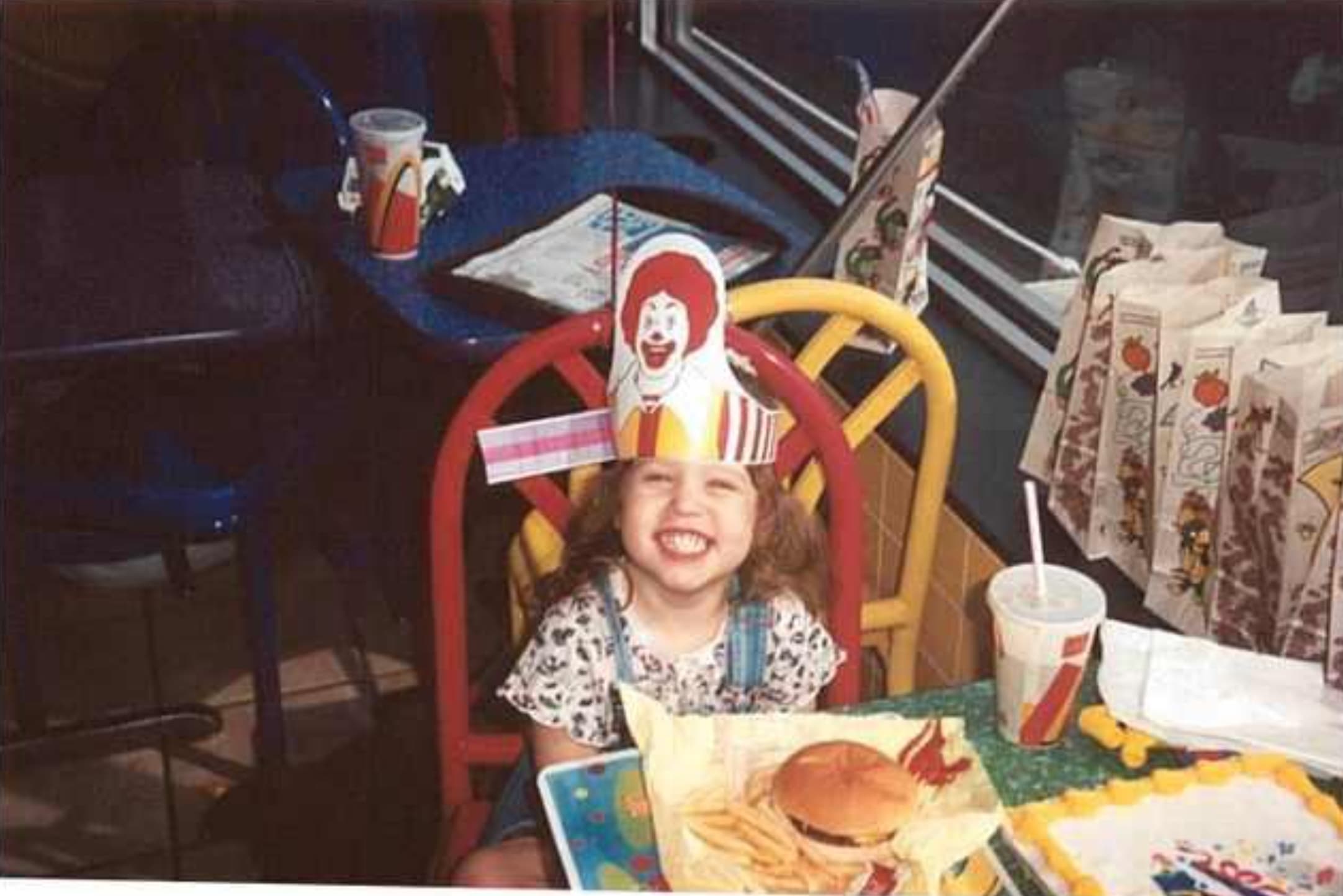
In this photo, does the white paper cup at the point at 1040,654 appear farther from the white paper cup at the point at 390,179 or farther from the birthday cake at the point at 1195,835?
the white paper cup at the point at 390,179

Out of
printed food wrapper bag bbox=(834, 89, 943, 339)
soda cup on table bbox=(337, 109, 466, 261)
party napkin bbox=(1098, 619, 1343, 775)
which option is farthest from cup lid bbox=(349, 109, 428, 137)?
party napkin bbox=(1098, 619, 1343, 775)

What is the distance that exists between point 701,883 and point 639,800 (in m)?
0.08

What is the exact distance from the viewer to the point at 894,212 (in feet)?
4.79

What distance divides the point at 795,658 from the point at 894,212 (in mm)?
508

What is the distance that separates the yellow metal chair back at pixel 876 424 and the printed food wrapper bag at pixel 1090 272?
4.7 inches

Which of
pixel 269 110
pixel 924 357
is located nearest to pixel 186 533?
pixel 269 110

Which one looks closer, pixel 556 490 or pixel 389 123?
pixel 556 490

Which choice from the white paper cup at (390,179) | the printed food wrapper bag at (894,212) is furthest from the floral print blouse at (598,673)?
the white paper cup at (390,179)

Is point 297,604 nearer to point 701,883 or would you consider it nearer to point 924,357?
point 924,357

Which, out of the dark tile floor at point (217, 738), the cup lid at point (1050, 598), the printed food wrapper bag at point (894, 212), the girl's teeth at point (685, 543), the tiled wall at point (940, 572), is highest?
the printed food wrapper bag at point (894, 212)

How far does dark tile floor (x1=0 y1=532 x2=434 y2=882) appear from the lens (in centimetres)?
163

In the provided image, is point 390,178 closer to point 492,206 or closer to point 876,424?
point 492,206

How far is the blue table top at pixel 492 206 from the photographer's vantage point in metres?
1.46

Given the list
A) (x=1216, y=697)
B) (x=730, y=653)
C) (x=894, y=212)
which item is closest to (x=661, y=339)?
(x=730, y=653)
